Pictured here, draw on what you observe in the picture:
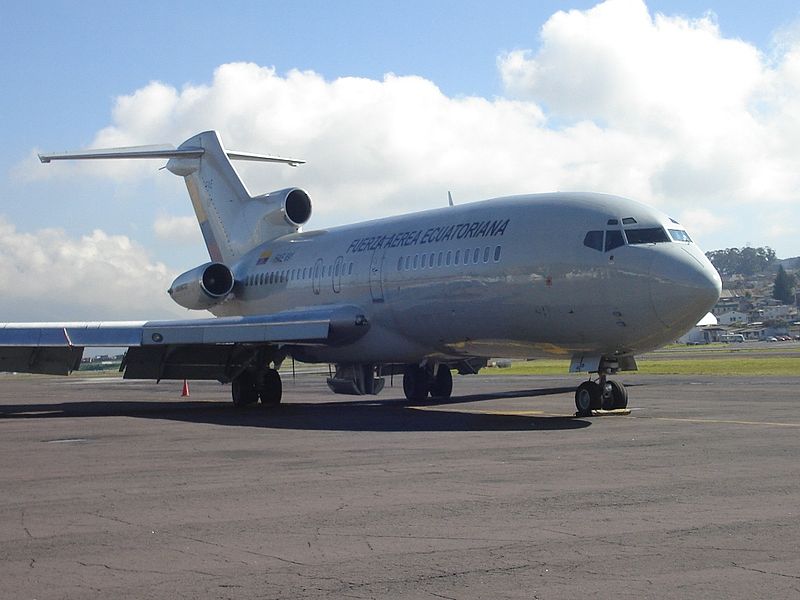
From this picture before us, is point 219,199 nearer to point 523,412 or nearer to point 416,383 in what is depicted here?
point 416,383

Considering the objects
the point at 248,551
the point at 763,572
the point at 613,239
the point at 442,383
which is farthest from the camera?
the point at 442,383

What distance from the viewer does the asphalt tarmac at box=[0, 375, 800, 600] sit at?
696 centimetres

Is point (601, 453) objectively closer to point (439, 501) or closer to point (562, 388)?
point (439, 501)

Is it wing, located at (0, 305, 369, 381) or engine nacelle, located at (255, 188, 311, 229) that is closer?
wing, located at (0, 305, 369, 381)

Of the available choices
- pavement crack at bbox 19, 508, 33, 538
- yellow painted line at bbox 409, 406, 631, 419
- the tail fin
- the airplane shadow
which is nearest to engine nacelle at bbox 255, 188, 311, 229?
the tail fin

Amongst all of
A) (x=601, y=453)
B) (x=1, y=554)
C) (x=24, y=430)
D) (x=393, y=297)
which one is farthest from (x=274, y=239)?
(x=1, y=554)

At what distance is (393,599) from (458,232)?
18.4 metres

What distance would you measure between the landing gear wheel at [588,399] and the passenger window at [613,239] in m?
2.57

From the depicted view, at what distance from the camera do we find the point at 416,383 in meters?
29.2

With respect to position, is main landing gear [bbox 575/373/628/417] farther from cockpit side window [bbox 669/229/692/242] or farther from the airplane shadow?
cockpit side window [bbox 669/229/692/242]

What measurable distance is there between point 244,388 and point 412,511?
746 inches

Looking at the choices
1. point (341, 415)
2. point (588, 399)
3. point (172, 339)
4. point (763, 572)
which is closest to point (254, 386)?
point (172, 339)

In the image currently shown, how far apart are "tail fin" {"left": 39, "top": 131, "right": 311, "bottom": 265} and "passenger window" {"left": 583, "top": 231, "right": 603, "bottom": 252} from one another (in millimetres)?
14437

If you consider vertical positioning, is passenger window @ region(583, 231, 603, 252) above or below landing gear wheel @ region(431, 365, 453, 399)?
above
